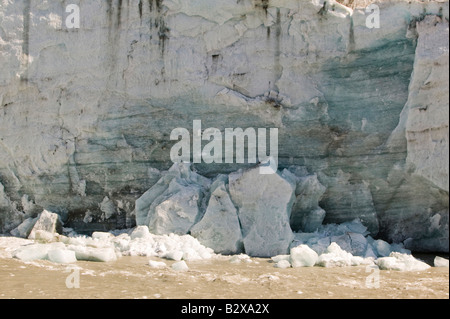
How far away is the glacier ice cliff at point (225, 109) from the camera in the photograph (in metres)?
6.59

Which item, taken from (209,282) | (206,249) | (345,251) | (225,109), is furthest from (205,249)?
(225,109)

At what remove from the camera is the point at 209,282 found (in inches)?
189

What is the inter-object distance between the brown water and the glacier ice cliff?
1.14 metres

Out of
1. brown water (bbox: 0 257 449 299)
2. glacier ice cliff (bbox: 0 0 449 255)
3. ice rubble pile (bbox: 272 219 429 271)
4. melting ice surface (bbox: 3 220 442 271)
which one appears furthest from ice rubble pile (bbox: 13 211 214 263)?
ice rubble pile (bbox: 272 219 429 271)

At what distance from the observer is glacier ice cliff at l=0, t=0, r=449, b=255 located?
659 centimetres

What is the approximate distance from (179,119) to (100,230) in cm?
199

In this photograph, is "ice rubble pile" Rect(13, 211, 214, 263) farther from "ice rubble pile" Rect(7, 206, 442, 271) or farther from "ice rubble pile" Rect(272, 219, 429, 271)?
"ice rubble pile" Rect(272, 219, 429, 271)

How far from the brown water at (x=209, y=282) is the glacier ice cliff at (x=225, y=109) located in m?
1.14

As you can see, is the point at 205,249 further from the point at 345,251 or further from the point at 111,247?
the point at 345,251

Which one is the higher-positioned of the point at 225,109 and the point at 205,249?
the point at 225,109

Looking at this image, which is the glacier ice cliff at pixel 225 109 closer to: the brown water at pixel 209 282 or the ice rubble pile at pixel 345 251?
the ice rubble pile at pixel 345 251

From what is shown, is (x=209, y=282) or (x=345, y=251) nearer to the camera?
(x=209, y=282)

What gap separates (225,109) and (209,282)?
319 centimetres

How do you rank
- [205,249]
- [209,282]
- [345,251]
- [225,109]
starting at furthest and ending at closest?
1. [225,109]
2. [205,249]
3. [345,251]
4. [209,282]
